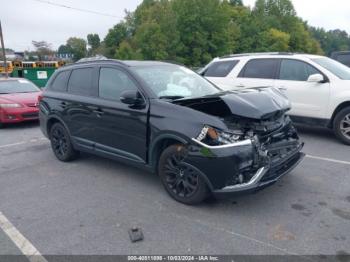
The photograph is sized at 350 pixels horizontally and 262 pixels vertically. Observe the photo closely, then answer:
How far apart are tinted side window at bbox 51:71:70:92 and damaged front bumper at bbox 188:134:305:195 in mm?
3150

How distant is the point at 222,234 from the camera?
3.35 metres

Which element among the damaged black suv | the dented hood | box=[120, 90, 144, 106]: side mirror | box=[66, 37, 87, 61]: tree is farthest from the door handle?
box=[66, 37, 87, 61]: tree

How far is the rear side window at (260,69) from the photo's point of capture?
7269mm

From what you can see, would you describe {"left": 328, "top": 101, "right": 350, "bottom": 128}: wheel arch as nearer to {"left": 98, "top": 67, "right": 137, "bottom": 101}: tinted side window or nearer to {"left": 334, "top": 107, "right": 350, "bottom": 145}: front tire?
{"left": 334, "top": 107, "right": 350, "bottom": 145}: front tire

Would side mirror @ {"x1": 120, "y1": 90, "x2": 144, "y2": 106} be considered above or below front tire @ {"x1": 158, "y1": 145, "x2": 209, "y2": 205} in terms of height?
above

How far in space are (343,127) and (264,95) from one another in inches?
122

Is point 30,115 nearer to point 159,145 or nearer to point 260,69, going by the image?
point 260,69

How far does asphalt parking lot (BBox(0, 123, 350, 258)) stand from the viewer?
3.18 m

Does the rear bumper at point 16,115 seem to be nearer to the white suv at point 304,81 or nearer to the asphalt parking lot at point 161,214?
the asphalt parking lot at point 161,214

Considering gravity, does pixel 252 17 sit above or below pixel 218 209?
above

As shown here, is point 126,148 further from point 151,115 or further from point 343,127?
point 343,127

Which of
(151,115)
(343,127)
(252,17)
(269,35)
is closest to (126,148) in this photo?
(151,115)

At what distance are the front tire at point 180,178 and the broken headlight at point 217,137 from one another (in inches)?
14.0

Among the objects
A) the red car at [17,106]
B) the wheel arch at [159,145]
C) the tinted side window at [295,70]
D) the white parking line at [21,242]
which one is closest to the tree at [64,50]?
the red car at [17,106]
